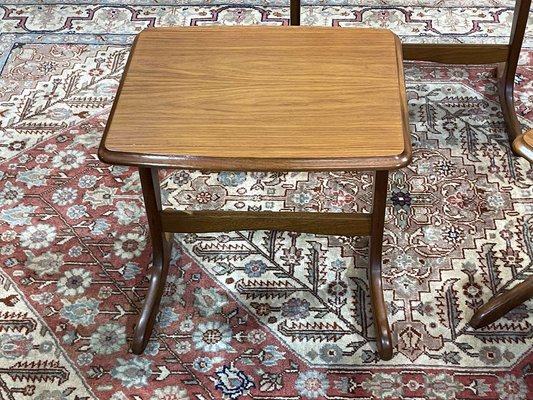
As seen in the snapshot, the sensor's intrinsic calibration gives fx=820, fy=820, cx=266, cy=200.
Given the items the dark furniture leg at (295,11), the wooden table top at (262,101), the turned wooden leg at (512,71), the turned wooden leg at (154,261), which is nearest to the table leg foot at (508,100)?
the turned wooden leg at (512,71)

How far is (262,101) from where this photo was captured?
185 cm

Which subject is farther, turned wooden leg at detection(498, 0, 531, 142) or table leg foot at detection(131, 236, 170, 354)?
turned wooden leg at detection(498, 0, 531, 142)

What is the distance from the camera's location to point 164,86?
74.9 inches

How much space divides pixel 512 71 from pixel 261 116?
1260 mm

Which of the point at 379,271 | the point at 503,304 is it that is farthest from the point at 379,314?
the point at 503,304

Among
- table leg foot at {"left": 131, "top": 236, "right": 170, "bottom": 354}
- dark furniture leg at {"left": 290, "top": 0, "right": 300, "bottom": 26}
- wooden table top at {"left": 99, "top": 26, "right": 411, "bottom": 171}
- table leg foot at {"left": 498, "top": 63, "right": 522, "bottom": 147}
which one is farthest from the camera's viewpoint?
table leg foot at {"left": 498, "top": 63, "right": 522, "bottom": 147}

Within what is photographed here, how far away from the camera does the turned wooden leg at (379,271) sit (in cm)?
197

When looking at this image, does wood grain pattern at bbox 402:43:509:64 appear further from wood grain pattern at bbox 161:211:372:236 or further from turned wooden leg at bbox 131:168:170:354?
turned wooden leg at bbox 131:168:170:354

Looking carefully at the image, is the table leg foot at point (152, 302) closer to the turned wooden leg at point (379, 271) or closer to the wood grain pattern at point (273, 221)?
the wood grain pattern at point (273, 221)

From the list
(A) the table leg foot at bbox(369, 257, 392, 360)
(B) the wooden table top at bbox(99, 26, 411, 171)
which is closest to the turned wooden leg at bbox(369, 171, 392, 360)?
(A) the table leg foot at bbox(369, 257, 392, 360)

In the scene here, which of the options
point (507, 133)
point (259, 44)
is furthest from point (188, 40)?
point (507, 133)

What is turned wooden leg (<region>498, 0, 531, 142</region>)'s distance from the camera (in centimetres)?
258

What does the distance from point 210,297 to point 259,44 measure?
704 millimetres

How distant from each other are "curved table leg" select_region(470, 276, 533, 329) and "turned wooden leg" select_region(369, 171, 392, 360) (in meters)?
0.25
